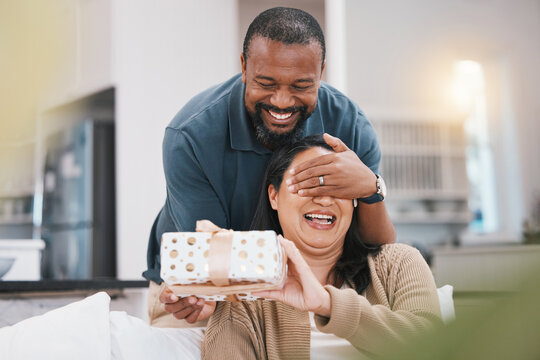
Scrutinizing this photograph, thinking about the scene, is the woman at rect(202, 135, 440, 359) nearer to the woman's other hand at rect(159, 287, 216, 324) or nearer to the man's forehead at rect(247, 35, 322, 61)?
the woman's other hand at rect(159, 287, 216, 324)

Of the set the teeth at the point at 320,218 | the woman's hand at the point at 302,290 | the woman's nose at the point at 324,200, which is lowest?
the woman's hand at the point at 302,290

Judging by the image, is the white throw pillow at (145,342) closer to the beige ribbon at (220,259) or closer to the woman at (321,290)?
the woman at (321,290)

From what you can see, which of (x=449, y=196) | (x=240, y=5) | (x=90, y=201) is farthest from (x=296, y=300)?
(x=449, y=196)

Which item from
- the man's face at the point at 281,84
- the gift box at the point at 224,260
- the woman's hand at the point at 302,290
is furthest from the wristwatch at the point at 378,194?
the gift box at the point at 224,260

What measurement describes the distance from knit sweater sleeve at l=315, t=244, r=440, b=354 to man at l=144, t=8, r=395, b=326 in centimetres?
14

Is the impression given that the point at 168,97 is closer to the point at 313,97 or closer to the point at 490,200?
the point at 313,97

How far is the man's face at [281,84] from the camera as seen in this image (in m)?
1.18

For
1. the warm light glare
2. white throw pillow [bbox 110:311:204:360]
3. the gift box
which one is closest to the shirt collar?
white throw pillow [bbox 110:311:204:360]

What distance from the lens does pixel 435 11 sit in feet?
19.3

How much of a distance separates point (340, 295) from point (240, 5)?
152cm

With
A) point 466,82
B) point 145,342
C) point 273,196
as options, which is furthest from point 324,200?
point 466,82

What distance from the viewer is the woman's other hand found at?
3.32ft

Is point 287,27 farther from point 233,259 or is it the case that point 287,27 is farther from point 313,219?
point 233,259

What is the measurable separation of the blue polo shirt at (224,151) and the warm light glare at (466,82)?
4.47 m
